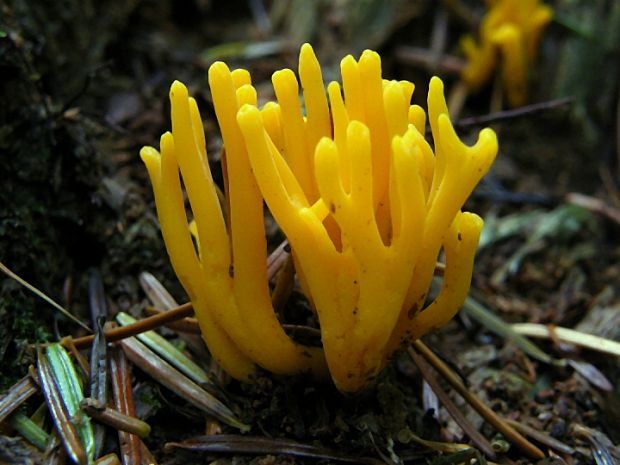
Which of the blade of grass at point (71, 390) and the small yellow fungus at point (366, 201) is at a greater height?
the small yellow fungus at point (366, 201)

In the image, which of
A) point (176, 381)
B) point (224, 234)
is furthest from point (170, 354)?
point (224, 234)

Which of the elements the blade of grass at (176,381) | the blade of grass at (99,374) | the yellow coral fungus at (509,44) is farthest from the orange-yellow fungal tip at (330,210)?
the yellow coral fungus at (509,44)

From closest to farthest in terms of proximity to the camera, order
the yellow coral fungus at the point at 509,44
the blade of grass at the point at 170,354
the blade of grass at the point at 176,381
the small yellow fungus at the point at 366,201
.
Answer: the small yellow fungus at the point at 366,201 < the blade of grass at the point at 176,381 < the blade of grass at the point at 170,354 < the yellow coral fungus at the point at 509,44

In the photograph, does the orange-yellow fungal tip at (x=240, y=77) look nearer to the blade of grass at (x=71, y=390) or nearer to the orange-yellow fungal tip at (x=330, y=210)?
the orange-yellow fungal tip at (x=330, y=210)

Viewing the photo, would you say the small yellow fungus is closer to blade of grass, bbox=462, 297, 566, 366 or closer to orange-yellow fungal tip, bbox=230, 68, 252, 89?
orange-yellow fungal tip, bbox=230, 68, 252, 89

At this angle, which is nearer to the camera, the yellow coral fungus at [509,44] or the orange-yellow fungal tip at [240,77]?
the orange-yellow fungal tip at [240,77]

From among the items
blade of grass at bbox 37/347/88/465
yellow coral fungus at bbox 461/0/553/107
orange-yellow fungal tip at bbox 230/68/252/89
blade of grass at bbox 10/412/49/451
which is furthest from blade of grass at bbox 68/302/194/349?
yellow coral fungus at bbox 461/0/553/107

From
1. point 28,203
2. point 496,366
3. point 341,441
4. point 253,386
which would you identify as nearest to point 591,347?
point 496,366
